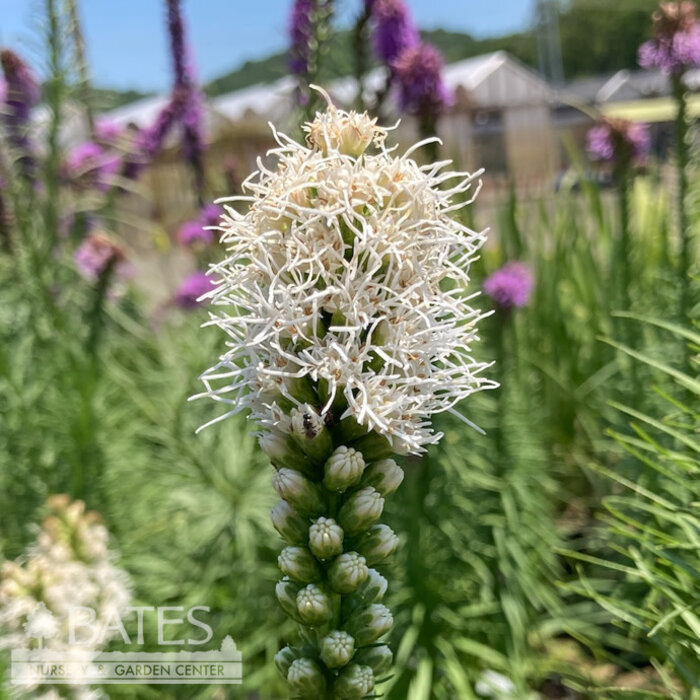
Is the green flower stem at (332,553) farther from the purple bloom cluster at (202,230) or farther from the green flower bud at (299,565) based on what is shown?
the purple bloom cluster at (202,230)

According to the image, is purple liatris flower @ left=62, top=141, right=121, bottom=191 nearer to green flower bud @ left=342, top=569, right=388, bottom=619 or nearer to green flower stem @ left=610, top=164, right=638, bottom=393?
green flower stem @ left=610, top=164, right=638, bottom=393

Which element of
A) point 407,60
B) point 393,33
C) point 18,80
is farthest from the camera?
point 18,80

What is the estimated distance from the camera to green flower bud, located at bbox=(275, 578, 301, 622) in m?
0.97

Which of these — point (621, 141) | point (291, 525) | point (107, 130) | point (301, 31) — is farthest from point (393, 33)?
point (291, 525)

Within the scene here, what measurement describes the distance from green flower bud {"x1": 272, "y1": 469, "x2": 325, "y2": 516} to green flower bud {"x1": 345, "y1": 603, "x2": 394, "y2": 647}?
0.16 meters

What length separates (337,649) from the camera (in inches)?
36.1

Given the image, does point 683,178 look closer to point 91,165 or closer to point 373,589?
point 373,589

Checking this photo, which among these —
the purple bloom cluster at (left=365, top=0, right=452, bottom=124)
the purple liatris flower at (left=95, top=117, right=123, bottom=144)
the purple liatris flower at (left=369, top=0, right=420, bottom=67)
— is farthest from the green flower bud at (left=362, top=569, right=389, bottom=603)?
the purple liatris flower at (left=95, top=117, right=123, bottom=144)

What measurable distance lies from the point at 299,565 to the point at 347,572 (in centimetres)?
7

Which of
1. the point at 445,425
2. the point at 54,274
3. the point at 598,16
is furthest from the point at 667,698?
the point at 598,16

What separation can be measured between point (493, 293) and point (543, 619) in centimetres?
141

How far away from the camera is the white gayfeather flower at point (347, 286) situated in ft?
2.87

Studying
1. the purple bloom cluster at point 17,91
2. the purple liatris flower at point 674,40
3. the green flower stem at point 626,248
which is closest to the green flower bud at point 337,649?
the green flower stem at point 626,248

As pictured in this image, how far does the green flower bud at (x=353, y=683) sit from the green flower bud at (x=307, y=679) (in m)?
0.02
